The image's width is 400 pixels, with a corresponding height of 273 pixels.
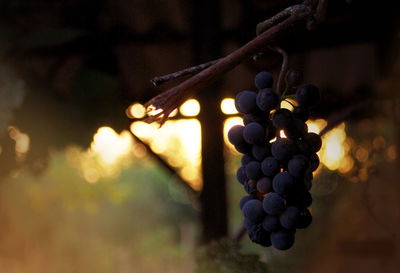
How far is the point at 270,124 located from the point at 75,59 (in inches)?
61.1

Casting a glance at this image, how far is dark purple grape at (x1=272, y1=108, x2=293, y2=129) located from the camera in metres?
0.59

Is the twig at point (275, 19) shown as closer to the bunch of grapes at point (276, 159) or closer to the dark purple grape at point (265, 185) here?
the bunch of grapes at point (276, 159)

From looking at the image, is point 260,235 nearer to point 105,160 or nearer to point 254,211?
point 254,211

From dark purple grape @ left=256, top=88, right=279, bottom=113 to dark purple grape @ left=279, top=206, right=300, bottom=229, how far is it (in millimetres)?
157

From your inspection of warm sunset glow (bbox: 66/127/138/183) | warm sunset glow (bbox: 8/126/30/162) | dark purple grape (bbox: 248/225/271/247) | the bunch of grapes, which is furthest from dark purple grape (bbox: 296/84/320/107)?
warm sunset glow (bbox: 66/127/138/183)

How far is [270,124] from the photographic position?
65cm

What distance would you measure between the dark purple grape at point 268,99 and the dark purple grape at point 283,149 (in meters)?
0.06

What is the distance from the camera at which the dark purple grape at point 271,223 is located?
2.04 feet

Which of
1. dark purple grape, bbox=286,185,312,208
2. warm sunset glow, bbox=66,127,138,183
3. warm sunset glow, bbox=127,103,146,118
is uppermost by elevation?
warm sunset glow, bbox=66,127,138,183

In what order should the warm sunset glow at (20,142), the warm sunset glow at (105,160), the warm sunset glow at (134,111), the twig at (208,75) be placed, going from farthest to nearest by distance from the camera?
the warm sunset glow at (105,160) < the warm sunset glow at (134,111) < the warm sunset glow at (20,142) < the twig at (208,75)

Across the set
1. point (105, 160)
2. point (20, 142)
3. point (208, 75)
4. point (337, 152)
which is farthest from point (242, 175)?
point (105, 160)

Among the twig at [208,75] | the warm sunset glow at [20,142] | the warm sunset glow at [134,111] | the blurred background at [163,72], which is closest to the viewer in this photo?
the twig at [208,75]

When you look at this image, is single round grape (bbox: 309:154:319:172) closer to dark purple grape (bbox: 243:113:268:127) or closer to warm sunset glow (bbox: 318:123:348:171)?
dark purple grape (bbox: 243:113:268:127)

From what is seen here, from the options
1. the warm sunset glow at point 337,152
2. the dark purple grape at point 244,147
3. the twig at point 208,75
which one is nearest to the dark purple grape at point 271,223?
the dark purple grape at point 244,147
